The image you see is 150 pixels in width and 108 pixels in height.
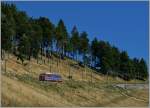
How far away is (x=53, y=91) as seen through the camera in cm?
7706

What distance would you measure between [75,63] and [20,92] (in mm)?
112813

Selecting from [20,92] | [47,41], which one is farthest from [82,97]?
[47,41]

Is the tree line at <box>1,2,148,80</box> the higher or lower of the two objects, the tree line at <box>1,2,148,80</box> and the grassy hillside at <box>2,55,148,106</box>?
the higher

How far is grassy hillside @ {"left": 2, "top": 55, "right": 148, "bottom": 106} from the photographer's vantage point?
58.5 meters

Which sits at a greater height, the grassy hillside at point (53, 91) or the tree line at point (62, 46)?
the tree line at point (62, 46)

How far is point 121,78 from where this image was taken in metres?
179

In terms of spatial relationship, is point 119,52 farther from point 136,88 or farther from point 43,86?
point 43,86

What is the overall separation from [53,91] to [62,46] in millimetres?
88673

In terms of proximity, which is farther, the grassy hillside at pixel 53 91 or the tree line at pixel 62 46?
the tree line at pixel 62 46

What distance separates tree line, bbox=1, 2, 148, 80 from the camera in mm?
118750

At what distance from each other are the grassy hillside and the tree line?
4.84 m

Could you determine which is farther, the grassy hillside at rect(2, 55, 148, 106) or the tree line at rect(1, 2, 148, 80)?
the tree line at rect(1, 2, 148, 80)

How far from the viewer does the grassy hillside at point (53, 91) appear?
58.5 meters

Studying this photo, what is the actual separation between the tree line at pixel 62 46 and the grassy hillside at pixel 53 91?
15.9ft
